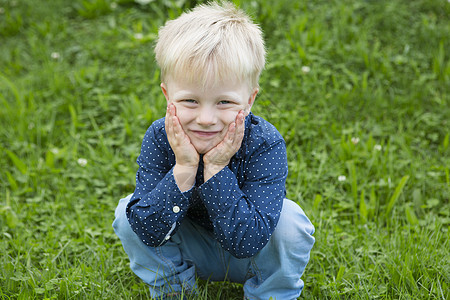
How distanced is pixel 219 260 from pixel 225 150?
1.80ft

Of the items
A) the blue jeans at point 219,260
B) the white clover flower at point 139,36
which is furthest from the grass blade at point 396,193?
the white clover flower at point 139,36

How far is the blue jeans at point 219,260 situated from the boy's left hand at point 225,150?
319 mm

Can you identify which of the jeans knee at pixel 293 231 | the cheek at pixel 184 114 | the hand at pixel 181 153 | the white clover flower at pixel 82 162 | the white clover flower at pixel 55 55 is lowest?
the white clover flower at pixel 82 162

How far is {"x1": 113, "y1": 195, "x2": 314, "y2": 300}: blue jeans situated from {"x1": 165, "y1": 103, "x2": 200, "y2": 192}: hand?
30cm

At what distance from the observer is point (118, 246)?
105 inches

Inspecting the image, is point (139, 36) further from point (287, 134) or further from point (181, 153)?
Answer: point (181, 153)

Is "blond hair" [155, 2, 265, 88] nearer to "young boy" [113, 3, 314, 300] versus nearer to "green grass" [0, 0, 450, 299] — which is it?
"young boy" [113, 3, 314, 300]

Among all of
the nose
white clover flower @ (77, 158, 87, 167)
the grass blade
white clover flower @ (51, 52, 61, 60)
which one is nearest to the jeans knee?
the nose

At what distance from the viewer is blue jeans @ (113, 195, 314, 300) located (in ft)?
6.75

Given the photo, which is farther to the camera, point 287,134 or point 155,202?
point 287,134

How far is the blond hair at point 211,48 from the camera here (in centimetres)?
190

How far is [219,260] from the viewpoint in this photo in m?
2.26

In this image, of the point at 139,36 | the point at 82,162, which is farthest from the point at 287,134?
the point at 139,36

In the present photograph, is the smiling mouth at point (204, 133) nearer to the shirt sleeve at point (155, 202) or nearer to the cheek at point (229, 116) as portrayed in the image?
the cheek at point (229, 116)
